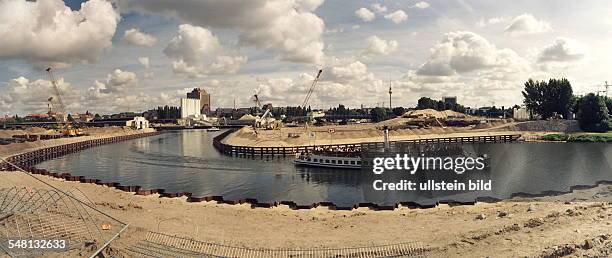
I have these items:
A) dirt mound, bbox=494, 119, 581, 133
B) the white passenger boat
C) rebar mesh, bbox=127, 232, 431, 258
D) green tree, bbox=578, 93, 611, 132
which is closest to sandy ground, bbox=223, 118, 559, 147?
dirt mound, bbox=494, 119, 581, 133

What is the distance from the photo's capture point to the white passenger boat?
72.8m

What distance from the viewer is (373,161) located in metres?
71.3

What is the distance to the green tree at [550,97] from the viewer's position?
500 ft

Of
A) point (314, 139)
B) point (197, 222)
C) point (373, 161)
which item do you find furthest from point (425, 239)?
point (314, 139)

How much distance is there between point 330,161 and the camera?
75.5 m

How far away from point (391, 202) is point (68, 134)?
169 metres

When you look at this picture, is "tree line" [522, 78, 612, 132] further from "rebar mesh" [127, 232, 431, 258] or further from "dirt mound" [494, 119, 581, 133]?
"rebar mesh" [127, 232, 431, 258]

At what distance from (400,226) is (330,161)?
147 ft

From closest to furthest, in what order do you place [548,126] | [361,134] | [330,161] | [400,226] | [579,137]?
1. [400,226]
2. [330,161]
3. [579,137]
4. [361,134]
5. [548,126]

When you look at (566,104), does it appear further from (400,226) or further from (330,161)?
(400,226)

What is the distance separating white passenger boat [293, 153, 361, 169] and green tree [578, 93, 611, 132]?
10338cm

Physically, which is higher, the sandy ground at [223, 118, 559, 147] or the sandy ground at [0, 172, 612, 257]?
the sandy ground at [223, 118, 559, 147]

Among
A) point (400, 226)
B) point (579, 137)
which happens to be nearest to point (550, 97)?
point (579, 137)

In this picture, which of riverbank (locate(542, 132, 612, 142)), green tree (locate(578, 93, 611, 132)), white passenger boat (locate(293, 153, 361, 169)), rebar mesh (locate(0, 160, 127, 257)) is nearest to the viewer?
rebar mesh (locate(0, 160, 127, 257))
